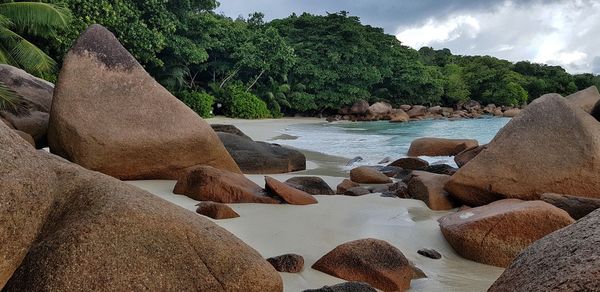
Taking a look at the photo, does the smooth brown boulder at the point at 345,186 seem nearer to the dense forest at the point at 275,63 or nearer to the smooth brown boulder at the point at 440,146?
the smooth brown boulder at the point at 440,146

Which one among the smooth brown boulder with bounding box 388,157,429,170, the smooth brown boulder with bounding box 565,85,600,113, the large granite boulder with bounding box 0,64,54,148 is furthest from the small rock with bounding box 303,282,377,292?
the smooth brown boulder with bounding box 565,85,600,113

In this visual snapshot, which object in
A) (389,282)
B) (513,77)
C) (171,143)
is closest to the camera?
(389,282)

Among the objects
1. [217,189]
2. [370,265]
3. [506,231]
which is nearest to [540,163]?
[506,231]

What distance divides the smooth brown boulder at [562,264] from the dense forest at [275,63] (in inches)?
783

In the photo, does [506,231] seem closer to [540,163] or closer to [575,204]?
[575,204]

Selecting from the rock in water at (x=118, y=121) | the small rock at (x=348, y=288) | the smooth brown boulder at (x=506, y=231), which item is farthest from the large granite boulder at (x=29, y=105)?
the smooth brown boulder at (x=506, y=231)

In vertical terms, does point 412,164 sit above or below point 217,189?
below

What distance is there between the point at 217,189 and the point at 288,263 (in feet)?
6.56

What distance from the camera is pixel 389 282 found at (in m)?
3.33

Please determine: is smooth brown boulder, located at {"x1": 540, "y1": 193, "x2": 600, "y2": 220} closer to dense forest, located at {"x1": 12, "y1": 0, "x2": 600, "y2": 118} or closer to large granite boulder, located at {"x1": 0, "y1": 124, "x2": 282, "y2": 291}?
large granite boulder, located at {"x1": 0, "y1": 124, "x2": 282, "y2": 291}

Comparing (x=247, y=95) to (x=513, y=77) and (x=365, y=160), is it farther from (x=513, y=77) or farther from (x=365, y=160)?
(x=513, y=77)

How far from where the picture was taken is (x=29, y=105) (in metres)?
7.47

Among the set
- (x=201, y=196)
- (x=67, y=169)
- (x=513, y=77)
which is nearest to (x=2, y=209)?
(x=67, y=169)

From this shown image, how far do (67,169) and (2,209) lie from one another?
2.07 feet
